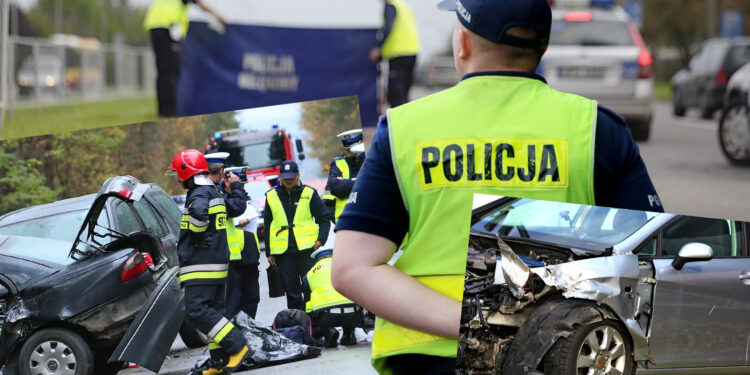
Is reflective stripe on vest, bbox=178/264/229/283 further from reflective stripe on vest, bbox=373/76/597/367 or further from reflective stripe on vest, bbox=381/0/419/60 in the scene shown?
reflective stripe on vest, bbox=381/0/419/60

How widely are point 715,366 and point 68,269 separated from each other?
2184 mm

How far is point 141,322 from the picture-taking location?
3.47 meters

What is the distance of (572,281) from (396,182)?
15.5 inches

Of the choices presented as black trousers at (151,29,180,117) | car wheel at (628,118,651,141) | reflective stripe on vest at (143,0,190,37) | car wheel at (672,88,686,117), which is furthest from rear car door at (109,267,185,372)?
car wheel at (672,88,686,117)

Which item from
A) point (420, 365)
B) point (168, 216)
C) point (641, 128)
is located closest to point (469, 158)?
point (420, 365)

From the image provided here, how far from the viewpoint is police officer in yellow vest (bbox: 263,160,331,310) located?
11.7ft

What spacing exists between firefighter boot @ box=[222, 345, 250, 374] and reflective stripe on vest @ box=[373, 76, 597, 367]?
62.0 inches

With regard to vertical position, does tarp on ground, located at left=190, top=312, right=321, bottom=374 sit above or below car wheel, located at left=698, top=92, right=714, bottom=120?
below

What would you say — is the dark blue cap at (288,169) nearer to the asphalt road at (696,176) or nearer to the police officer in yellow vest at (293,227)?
the police officer in yellow vest at (293,227)

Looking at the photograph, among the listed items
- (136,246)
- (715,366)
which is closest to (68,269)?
(136,246)

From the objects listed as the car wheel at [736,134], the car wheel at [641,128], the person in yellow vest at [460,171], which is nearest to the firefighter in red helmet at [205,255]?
the person in yellow vest at [460,171]

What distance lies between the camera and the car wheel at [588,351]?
6.49 feet

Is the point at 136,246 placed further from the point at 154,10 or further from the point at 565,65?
the point at 565,65

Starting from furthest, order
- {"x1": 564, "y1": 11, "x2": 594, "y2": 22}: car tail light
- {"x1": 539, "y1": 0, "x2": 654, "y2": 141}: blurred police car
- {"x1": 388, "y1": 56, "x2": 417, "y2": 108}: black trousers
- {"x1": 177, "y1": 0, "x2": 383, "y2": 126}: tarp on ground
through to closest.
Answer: {"x1": 564, "y1": 11, "x2": 594, "y2": 22}: car tail light → {"x1": 539, "y1": 0, "x2": 654, "y2": 141}: blurred police car → {"x1": 177, "y1": 0, "x2": 383, "y2": 126}: tarp on ground → {"x1": 388, "y1": 56, "x2": 417, "y2": 108}: black trousers
